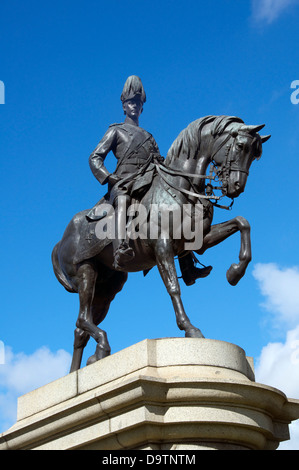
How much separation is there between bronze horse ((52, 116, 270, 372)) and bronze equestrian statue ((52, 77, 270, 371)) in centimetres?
1

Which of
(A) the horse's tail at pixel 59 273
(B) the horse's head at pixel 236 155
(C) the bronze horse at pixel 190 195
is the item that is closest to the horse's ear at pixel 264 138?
(C) the bronze horse at pixel 190 195

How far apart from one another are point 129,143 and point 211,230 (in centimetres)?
213

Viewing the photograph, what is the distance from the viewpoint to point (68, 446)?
8.75 m

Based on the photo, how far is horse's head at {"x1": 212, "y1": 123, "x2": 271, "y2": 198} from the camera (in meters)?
9.52

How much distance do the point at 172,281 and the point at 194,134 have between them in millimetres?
2022

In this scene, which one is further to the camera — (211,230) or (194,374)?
(211,230)

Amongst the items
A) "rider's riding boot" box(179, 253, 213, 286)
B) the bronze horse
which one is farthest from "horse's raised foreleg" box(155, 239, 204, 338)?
"rider's riding boot" box(179, 253, 213, 286)

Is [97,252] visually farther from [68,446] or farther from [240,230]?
[68,446]

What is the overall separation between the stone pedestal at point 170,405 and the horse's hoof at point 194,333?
0.43m

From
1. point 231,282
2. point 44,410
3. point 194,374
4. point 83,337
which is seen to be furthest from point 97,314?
point 194,374

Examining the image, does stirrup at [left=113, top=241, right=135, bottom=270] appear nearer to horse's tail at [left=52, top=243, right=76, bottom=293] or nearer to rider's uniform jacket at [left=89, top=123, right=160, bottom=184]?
rider's uniform jacket at [left=89, top=123, right=160, bottom=184]
